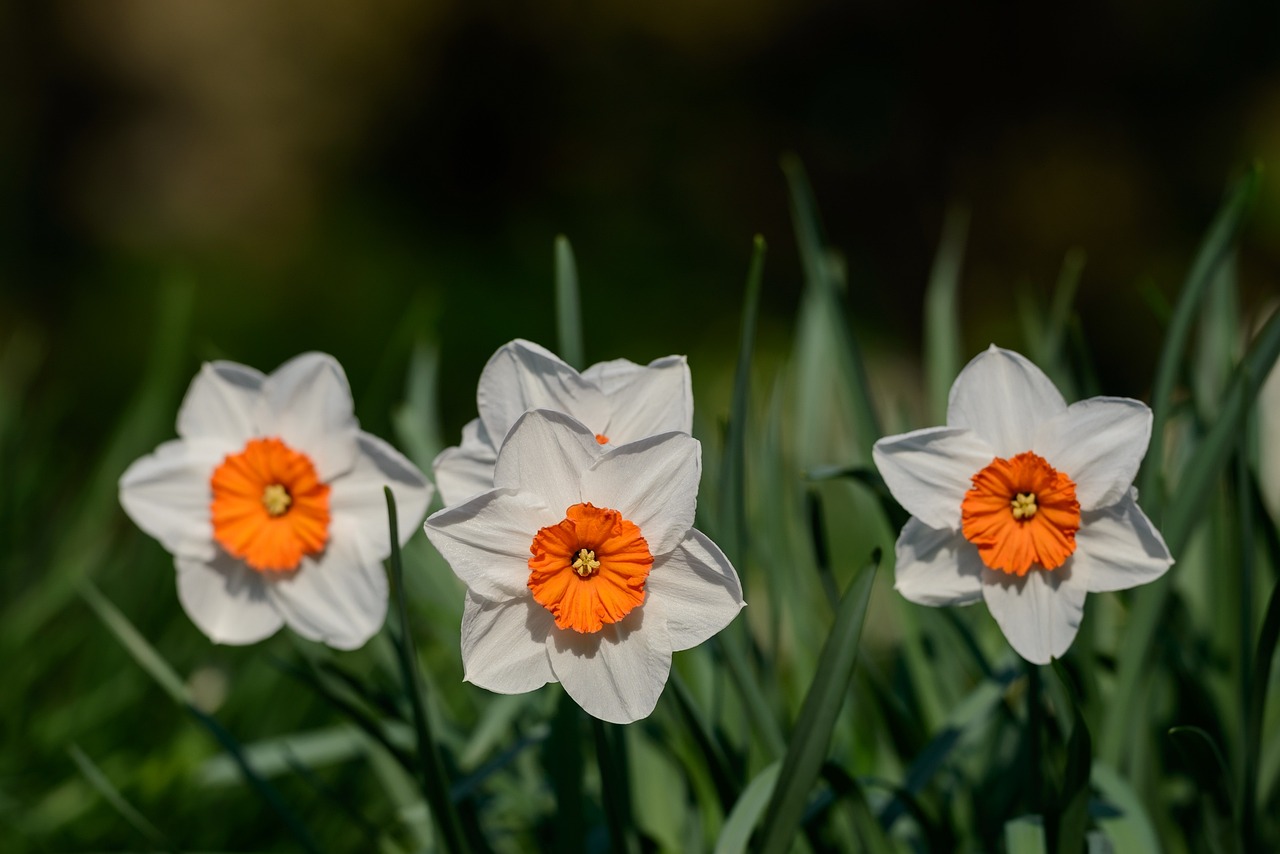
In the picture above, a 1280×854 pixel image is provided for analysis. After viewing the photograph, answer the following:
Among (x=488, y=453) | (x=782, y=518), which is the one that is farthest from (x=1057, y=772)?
(x=488, y=453)

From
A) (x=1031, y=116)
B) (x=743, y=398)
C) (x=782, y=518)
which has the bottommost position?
(x=782, y=518)

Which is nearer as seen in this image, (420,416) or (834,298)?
(834,298)

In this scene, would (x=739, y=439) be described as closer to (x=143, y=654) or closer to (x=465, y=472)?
(x=465, y=472)

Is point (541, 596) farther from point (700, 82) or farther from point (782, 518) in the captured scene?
point (700, 82)

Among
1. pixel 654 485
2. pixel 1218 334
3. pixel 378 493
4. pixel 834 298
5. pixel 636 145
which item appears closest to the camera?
pixel 654 485

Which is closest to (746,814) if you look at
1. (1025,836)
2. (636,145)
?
(1025,836)

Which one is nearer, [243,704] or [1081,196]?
[243,704]

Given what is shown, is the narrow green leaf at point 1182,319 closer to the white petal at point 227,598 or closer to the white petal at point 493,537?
the white petal at point 493,537

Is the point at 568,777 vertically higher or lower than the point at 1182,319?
lower
